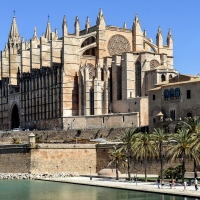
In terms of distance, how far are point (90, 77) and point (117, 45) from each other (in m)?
7.10

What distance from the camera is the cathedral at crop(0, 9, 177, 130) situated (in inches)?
2549

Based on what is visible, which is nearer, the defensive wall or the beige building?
the beige building

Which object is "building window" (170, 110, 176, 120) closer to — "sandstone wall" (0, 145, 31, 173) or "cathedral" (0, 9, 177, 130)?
"cathedral" (0, 9, 177, 130)

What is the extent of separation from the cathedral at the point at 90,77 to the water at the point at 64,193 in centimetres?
1811

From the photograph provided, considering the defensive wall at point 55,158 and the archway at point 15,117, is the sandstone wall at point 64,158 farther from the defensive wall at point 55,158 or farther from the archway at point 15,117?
the archway at point 15,117

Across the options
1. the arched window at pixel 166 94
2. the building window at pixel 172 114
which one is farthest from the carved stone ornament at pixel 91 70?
the building window at pixel 172 114

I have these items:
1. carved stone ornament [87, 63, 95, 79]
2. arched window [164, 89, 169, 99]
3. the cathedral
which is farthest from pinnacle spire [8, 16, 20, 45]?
arched window [164, 89, 169, 99]

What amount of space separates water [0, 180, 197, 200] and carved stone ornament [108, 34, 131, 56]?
31.6 m

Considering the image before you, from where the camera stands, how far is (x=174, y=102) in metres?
53.6

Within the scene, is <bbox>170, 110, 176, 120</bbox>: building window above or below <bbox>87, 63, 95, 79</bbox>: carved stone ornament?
below

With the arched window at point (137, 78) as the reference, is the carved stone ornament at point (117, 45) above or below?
above

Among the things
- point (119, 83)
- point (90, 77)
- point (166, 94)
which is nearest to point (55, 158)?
point (166, 94)

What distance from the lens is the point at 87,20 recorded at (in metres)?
81.6

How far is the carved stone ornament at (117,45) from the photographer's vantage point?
74625 millimetres
